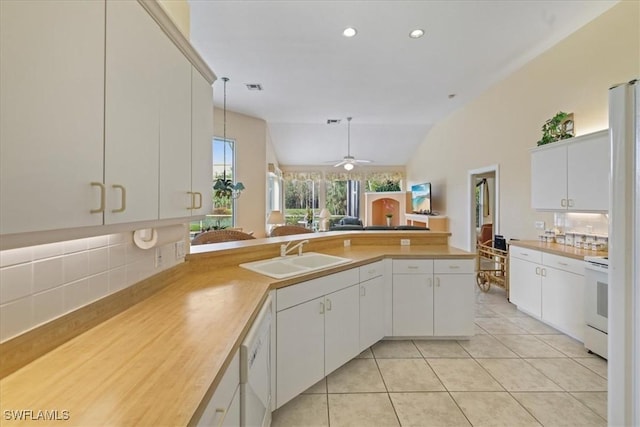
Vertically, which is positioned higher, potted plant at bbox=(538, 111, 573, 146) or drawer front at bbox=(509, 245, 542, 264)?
potted plant at bbox=(538, 111, 573, 146)

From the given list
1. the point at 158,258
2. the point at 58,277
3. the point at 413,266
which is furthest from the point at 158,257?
the point at 413,266

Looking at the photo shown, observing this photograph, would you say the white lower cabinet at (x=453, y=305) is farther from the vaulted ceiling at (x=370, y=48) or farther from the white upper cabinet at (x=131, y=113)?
the vaulted ceiling at (x=370, y=48)

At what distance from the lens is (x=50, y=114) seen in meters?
0.65

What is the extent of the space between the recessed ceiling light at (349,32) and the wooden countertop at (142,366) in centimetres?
308

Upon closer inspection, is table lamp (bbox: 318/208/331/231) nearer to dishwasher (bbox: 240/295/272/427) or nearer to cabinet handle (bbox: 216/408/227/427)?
dishwasher (bbox: 240/295/272/427)

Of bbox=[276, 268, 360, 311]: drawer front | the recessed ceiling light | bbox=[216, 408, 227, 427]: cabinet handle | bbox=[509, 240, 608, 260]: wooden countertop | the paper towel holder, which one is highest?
the recessed ceiling light

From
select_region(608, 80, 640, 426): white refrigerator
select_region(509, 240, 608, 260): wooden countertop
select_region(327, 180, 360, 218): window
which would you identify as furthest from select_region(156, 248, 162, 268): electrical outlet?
select_region(327, 180, 360, 218): window

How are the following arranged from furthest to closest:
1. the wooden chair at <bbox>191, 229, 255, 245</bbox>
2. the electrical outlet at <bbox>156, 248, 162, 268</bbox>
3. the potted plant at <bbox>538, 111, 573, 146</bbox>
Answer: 1. the potted plant at <bbox>538, 111, 573, 146</bbox>
2. the wooden chair at <bbox>191, 229, 255, 245</bbox>
3. the electrical outlet at <bbox>156, 248, 162, 268</bbox>

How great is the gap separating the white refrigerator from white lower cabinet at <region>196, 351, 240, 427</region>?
1611 mm

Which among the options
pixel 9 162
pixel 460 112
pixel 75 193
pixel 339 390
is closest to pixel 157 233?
pixel 75 193

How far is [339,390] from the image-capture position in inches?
79.4

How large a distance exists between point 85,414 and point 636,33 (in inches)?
→ 184

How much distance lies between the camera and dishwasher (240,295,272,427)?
3.54 feet

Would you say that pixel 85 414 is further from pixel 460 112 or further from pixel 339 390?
pixel 460 112
